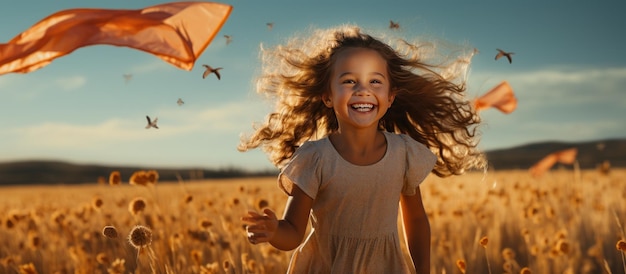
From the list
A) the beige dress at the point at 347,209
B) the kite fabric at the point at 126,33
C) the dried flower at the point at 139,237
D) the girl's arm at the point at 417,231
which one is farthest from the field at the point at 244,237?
the kite fabric at the point at 126,33

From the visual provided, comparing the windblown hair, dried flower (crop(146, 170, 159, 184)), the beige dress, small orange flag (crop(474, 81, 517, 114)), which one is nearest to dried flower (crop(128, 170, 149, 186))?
dried flower (crop(146, 170, 159, 184))

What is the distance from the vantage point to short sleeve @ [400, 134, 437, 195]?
299 centimetres

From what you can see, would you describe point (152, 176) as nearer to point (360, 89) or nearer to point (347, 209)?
point (347, 209)

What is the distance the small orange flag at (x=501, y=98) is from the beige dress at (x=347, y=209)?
128 centimetres

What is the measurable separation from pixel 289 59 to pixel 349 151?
2.42 ft

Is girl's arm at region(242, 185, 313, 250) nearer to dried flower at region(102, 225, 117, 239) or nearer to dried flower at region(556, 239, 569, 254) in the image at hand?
dried flower at region(102, 225, 117, 239)

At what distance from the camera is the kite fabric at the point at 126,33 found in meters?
2.50

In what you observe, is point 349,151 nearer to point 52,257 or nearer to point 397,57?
point 397,57

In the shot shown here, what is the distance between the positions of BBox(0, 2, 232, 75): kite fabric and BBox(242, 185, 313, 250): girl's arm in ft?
1.98

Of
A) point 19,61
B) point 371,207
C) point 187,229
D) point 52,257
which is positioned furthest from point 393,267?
point 52,257

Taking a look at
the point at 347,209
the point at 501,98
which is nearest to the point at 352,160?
the point at 347,209

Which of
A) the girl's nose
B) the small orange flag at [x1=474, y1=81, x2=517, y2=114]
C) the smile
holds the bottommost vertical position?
the smile

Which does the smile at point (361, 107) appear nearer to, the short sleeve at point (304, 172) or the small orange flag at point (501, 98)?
the short sleeve at point (304, 172)

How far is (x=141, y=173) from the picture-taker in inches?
154
